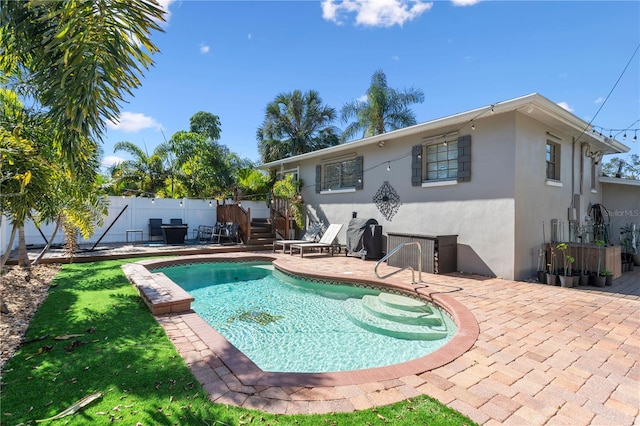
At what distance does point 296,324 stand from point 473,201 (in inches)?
227

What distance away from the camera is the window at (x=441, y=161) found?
917 cm

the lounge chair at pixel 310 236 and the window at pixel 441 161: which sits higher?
the window at pixel 441 161

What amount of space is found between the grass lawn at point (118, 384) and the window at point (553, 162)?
9.13 metres

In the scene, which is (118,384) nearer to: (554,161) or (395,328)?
(395,328)

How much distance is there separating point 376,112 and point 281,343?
870 inches

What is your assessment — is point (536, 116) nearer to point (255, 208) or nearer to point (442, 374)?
point (442, 374)

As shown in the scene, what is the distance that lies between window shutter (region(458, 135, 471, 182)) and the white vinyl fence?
37.6ft

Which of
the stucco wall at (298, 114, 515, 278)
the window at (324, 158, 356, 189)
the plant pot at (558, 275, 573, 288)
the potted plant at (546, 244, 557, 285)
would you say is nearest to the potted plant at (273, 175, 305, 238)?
the window at (324, 158, 356, 189)

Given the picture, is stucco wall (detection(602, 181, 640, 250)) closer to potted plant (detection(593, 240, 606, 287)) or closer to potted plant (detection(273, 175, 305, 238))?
potted plant (detection(593, 240, 606, 287))

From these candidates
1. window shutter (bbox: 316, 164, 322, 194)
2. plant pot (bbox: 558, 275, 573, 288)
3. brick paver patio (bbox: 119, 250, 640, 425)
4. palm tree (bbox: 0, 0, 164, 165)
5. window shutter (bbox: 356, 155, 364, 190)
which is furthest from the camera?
window shutter (bbox: 316, 164, 322, 194)

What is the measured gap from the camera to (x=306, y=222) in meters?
14.9

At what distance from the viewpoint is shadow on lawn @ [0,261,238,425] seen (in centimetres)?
249

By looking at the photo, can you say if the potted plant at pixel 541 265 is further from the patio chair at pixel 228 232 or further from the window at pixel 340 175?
the patio chair at pixel 228 232

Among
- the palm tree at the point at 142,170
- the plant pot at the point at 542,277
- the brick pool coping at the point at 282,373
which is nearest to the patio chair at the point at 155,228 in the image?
the palm tree at the point at 142,170
